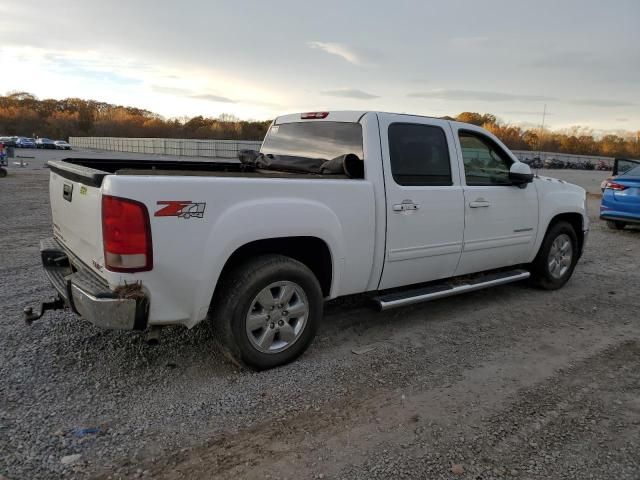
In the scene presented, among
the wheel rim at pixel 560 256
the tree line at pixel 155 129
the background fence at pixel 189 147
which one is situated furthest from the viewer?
the tree line at pixel 155 129

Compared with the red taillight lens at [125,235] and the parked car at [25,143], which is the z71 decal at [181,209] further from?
the parked car at [25,143]

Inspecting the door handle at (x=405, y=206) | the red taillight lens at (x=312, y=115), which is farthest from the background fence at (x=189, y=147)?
the door handle at (x=405, y=206)

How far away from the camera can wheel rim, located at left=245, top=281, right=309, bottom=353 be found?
3418 millimetres

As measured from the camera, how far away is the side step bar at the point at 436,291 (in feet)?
13.4

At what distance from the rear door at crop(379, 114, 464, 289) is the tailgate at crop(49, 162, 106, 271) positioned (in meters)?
2.17

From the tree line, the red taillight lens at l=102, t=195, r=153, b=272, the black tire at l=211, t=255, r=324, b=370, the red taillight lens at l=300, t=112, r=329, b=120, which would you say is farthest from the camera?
the tree line

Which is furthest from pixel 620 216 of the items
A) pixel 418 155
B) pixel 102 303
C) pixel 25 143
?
pixel 25 143

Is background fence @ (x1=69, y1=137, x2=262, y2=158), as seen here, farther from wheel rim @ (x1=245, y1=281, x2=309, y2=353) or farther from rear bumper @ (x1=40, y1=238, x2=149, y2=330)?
rear bumper @ (x1=40, y1=238, x2=149, y2=330)

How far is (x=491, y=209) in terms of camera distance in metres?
4.86

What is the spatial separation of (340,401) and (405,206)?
171 centimetres

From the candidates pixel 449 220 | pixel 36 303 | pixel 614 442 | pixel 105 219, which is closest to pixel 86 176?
pixel 105 219

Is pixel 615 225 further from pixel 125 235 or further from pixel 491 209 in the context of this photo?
pixel 125 235

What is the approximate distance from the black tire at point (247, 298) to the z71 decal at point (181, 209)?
0.57m

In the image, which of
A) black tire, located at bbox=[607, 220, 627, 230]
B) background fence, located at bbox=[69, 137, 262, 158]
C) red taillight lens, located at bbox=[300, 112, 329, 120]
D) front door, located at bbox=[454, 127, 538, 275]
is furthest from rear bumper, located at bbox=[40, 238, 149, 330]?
background fence, located at bbox=[69, 137, 262, 158]
